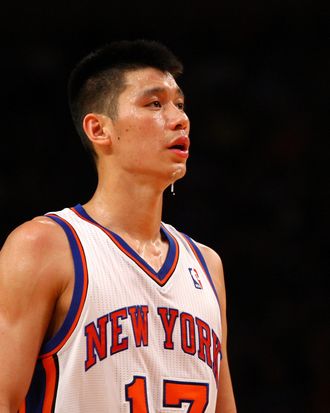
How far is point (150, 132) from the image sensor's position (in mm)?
3045

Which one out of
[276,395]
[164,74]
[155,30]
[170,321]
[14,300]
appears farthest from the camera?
[155,30]

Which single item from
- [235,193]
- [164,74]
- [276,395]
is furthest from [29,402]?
[235,193]

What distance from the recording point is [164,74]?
3.24m

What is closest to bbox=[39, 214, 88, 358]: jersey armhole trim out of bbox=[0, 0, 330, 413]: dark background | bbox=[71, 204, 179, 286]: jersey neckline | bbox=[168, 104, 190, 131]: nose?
bbox=[71, 204, 179, 286]: jersey neckline

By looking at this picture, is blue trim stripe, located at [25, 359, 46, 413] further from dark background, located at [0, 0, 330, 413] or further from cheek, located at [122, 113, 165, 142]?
dark background, located at [0, 0, 330, 413]

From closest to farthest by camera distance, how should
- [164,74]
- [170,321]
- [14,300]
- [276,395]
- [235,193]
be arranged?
1. [14,300]
2. [170,321]
3. [164,74]
4. [276,395]
5. [235,193]

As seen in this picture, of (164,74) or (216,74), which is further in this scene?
(216,74)

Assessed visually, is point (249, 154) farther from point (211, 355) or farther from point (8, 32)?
point (211, 355)

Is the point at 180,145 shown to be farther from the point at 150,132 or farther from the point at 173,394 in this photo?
the point at 173,394

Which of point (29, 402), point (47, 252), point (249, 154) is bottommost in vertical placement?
point (29, 402)

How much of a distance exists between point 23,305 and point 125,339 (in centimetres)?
38

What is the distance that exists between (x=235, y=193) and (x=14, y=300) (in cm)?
349

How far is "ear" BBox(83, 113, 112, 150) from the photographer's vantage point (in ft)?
10.4

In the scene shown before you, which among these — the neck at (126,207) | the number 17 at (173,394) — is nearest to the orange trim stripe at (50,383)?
the number 17 at (173,394)
